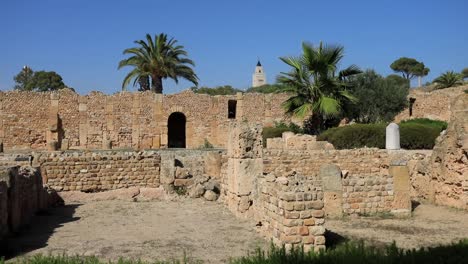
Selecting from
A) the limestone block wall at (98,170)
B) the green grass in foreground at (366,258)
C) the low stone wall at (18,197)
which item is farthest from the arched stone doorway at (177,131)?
the green grass in foreground at (366,258)

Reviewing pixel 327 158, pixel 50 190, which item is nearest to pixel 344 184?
pixel 327 158

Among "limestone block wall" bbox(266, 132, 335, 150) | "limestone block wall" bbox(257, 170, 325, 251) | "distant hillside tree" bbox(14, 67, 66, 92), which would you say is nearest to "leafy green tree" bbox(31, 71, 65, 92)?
"distant hillside tree" bbox(14, 67, 66, 92)

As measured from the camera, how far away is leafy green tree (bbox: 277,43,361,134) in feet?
74.8

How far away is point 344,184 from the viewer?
972 cm

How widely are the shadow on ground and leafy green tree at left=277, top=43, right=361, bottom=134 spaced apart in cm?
1432

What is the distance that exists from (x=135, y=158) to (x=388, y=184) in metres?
6.92

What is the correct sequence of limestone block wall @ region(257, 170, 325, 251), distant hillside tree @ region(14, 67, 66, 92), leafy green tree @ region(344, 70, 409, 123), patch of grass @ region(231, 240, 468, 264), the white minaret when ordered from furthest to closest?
1. the white minaret
2. distant hillside tree @ region(14, 67, 66, 92)
3. leafy green tree @ region(344, 70, 409, 123)
4. limestone block wall @ region(257, 170, 325, 251)
5. patch of grass @ region(231, 240, 468, 264)

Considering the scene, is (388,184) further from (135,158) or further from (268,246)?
(135,158)

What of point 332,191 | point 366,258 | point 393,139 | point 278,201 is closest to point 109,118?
point 393,139

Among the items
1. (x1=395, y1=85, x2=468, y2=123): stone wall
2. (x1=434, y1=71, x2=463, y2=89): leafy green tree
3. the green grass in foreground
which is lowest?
the green grass in foreground

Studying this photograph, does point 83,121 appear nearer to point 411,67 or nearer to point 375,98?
point 375,98

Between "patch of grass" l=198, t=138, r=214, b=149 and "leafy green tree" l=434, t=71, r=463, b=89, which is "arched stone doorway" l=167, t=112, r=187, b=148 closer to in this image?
"patch of grass" l=198, t=138, r=214, b=149

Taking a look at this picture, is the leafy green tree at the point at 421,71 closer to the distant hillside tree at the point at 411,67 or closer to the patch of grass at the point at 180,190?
the distant hillside tree at the point at 411,67

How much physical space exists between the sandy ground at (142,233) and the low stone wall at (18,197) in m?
0.23
